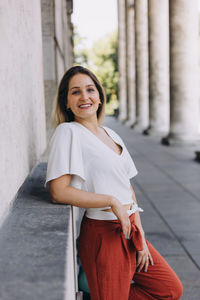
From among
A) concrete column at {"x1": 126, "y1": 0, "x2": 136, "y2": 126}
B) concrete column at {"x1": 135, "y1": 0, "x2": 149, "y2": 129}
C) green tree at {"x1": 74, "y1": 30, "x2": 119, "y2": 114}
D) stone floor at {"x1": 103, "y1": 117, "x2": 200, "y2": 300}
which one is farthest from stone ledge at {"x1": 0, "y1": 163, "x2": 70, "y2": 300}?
green tree at {"x1": 74, "y1": 30, "x2": 119, "y2": 114}

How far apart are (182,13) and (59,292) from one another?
54.9 feet

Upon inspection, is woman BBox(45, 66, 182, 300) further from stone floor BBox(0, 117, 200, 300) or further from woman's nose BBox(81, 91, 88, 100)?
stone floor BBox(0, 117, 200, 300)

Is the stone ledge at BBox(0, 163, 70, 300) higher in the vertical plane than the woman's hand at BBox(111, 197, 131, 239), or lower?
higher

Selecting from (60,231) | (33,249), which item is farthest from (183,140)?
(33,249)

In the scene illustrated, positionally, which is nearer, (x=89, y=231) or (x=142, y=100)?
(x=89, y=231)

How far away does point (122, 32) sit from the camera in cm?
4181

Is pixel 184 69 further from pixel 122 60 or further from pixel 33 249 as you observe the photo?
pixel 122 60

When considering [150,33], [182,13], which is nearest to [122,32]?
[150,33]

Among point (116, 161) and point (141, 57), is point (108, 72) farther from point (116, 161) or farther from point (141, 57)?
point (116, 161)

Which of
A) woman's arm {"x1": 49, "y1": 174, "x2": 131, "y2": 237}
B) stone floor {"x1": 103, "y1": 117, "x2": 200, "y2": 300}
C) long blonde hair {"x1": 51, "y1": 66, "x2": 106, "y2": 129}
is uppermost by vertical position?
long blonde hair {"x1": 51, "y1": 66, "x2": 106, "y2": 129}

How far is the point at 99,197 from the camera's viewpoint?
2715 mm

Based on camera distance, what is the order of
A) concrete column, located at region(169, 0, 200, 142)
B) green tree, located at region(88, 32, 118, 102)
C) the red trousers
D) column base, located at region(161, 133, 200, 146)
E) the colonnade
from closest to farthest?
the red trousers → concrete column, located at region(169, 0, 200, 142) → the colonnade → column base, located at region(161, 133, 200, 146) → green tree, located at region(88, 32, 118, 102)

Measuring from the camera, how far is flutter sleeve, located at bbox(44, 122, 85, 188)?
2672mm

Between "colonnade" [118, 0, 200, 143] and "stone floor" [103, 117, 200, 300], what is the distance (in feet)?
8.13
